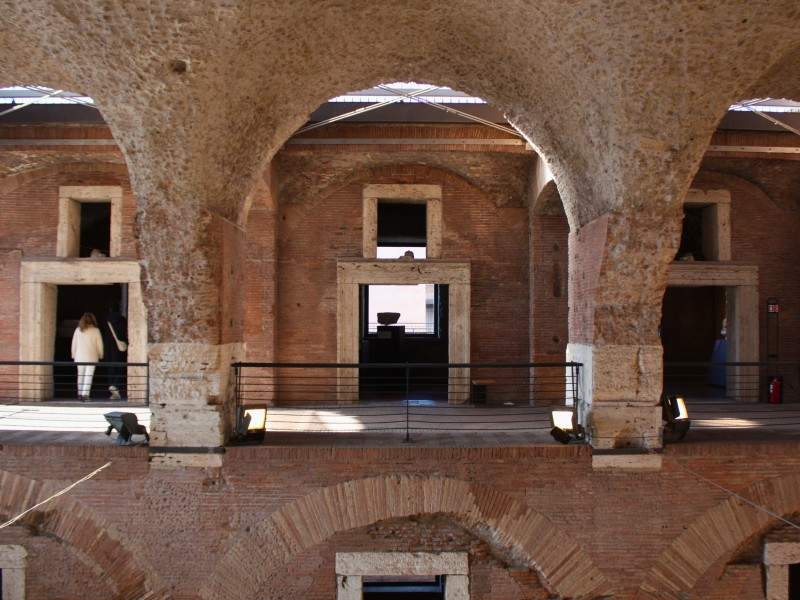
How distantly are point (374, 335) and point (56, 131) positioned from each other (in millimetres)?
6507

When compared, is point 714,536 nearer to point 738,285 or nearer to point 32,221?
point 738,285

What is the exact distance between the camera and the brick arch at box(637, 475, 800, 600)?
4.30 m

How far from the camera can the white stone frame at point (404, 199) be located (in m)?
8.45

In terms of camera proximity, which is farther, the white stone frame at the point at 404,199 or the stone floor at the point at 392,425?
the white stone frame at the point at 404,199

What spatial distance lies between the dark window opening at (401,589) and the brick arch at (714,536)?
1881 mm

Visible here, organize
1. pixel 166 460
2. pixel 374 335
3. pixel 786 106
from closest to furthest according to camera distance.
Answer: pixel 166 460, pixel 786 106, pixel 374 335

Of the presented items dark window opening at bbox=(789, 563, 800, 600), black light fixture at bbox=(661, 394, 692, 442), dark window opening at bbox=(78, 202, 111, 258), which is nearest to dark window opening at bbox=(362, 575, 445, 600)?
black light fixture at bbox=(661, 394, 692, 442)

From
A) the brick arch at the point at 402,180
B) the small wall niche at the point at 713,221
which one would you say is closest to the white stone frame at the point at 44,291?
the brick arch at the point at 402,180

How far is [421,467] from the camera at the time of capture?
4340 mm

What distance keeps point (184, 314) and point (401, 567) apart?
2796 mm

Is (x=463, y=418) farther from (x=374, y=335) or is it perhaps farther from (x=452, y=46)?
(x=374, y=335)

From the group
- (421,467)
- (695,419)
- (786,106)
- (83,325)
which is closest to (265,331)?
(83,325)

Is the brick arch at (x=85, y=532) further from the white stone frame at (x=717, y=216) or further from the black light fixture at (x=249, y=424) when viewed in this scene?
the white stone frame at (x=717, y=216)

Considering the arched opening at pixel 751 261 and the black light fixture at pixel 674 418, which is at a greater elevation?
the arched opening at pixel 751 261
